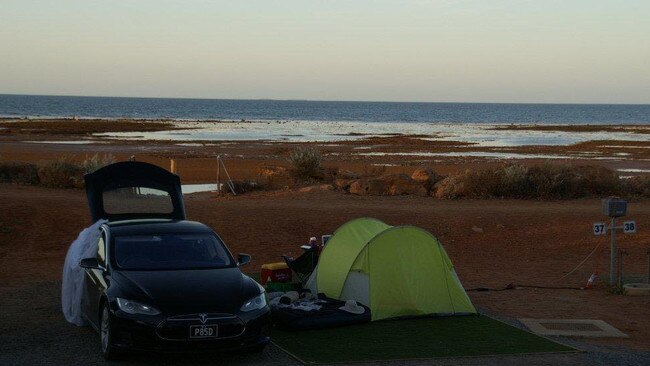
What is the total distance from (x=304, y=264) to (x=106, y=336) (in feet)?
17.8

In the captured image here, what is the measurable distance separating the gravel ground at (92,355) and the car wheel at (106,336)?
5.1 inches

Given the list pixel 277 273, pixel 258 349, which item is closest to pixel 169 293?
pixel 258 349

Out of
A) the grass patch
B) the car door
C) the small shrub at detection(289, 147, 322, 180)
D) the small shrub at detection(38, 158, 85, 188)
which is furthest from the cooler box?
the small shrub at detection(289, 147, 322, 180)

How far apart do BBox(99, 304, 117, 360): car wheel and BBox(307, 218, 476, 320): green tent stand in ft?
13.4

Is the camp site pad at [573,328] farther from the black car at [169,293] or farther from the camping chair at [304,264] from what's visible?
the black car at [169,293]

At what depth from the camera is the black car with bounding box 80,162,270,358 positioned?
937 cm

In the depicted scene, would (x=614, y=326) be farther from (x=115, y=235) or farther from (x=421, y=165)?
(x=421, y=165)


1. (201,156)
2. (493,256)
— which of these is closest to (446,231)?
(493,256)

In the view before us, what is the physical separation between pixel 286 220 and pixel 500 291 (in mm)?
6493

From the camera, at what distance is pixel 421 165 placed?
41750mm

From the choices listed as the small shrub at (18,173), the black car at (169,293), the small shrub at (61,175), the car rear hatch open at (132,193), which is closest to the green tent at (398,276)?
the black car at (169,293)

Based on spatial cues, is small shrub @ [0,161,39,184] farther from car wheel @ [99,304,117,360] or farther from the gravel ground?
car wheel @ [99,304,117,360]

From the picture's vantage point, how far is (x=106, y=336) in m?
9.82

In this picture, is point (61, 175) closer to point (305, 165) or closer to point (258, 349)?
point (305, 165)
